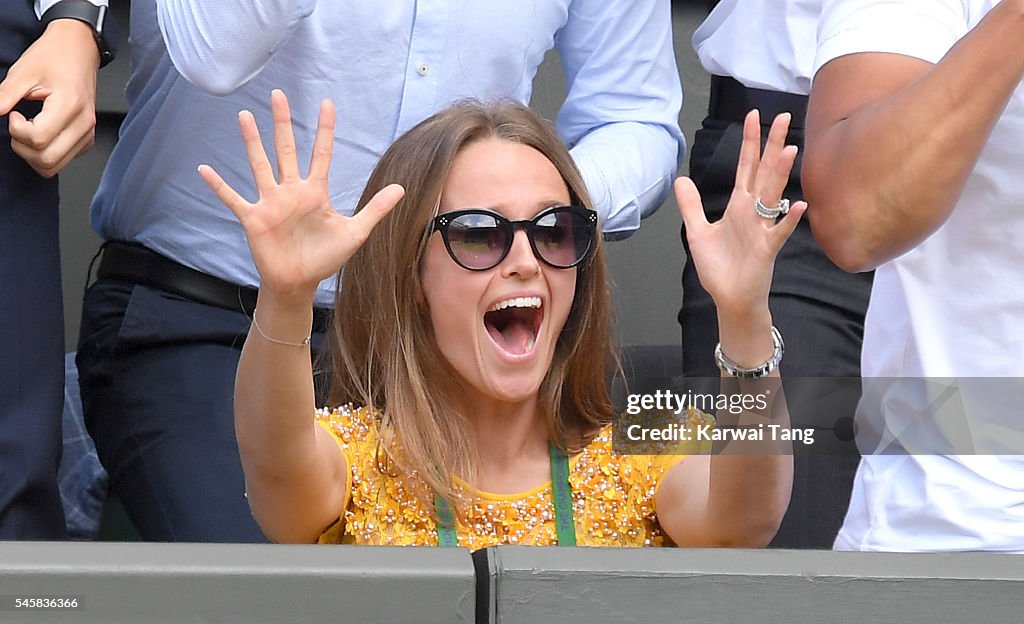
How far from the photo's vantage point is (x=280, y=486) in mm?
1508

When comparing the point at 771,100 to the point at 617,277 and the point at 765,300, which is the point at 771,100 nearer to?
the point at 617,277

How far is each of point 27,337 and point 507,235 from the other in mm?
560

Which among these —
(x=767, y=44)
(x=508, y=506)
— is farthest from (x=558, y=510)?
(x=767, y=44)

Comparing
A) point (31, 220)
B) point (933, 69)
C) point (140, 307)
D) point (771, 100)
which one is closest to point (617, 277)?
point (771, 100)

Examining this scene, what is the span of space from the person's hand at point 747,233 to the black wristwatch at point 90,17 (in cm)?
77

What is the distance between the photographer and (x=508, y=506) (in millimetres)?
1670

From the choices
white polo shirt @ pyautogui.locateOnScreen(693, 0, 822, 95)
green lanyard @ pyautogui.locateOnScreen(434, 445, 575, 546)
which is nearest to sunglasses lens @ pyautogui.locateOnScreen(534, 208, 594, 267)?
green lanyard @ pyautogui.locateOnScreen(434, 445, 575, 546)

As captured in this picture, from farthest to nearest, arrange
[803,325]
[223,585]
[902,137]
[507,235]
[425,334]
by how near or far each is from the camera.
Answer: [803,325] < [425,334] < [507,235] < [902,137] < [223,585]

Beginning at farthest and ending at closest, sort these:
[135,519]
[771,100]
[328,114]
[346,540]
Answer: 1. [771,100]
2. [135,519]
3. [346,540]
4. [328,114]

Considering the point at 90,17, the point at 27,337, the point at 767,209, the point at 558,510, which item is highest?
the point at 90,17

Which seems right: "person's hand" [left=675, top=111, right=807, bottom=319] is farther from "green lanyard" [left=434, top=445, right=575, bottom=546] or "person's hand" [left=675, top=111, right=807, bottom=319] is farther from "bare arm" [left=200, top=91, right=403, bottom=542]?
A: "green lanyard" [left=434, top=445, right=575, bottom=546]

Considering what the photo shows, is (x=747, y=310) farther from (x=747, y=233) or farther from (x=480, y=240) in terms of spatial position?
(x=480, y=240)

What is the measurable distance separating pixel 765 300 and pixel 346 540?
0.56 metres

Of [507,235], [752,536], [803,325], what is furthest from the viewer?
[803,325]
